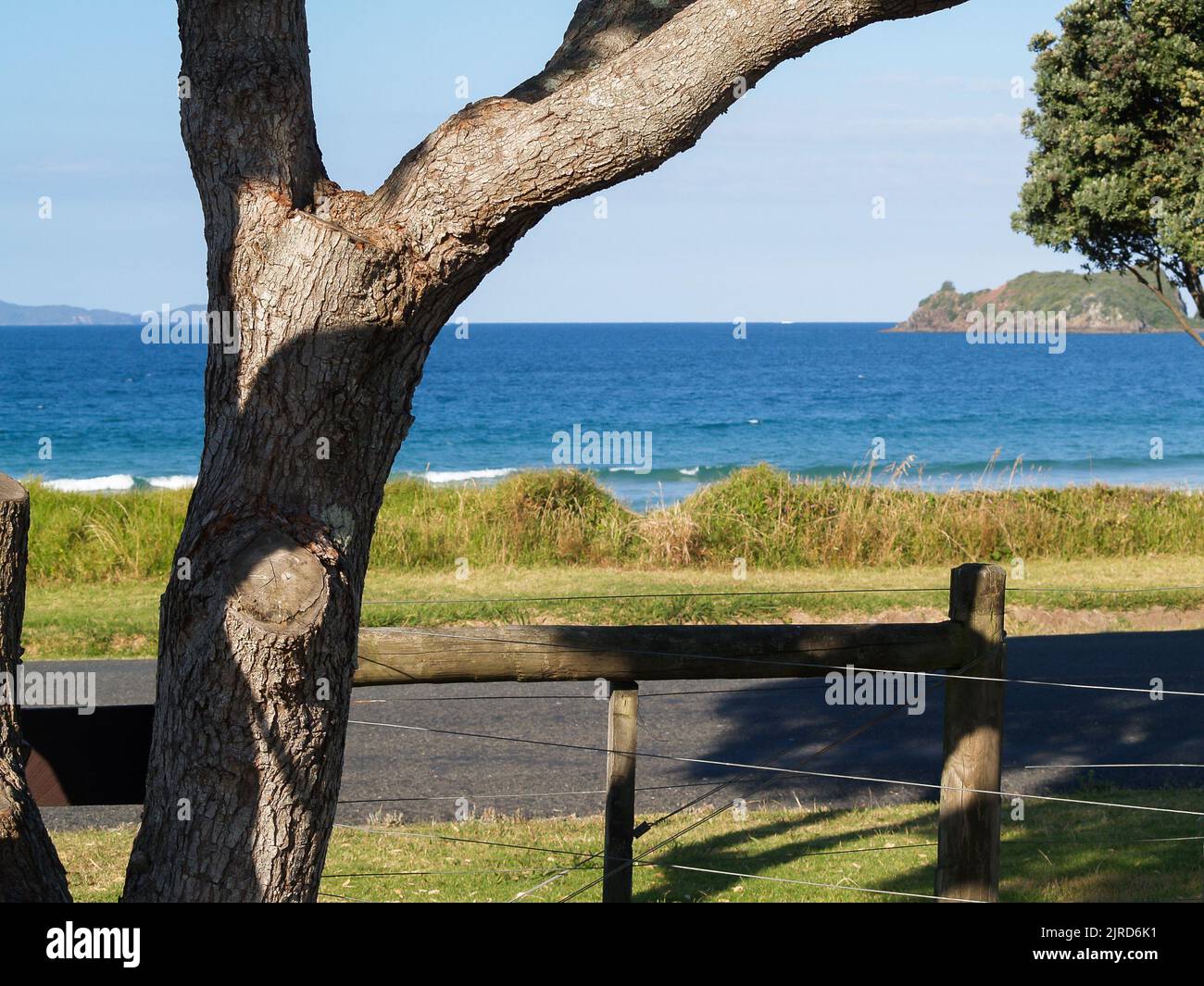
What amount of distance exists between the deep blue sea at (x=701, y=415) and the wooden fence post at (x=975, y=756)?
50.0 ft

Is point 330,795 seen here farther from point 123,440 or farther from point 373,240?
point 123,440

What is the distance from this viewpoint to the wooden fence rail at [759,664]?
12.6ft

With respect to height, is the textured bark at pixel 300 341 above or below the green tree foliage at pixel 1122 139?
below

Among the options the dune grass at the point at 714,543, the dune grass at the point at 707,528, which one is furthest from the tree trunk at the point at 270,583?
the dune grass at the point at 707,528

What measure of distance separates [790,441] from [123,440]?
2805 cm

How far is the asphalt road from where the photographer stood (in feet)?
23.0

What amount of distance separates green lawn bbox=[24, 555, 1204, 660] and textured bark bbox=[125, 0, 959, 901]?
676 cm

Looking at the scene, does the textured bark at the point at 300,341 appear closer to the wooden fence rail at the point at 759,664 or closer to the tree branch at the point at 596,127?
the tree branch at the point at 596,127

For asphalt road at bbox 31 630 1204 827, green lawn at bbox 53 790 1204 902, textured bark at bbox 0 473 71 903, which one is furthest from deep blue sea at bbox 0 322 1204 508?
textured bark at bbox 0 473 71 903

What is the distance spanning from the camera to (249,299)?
271 centimetres

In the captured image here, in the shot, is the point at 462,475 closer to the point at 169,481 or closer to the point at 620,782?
the point at 169,481

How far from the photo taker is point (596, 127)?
270 cm

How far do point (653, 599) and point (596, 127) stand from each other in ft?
30.6

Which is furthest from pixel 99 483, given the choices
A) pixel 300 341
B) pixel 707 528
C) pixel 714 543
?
pixel 300 341
